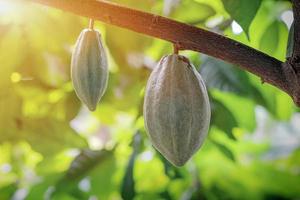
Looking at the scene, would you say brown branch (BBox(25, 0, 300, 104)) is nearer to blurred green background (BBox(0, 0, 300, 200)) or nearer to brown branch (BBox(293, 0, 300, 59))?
Answer: brown branch (BBox(293, 0, 300, 59))

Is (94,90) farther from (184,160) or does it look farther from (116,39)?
(116,39)

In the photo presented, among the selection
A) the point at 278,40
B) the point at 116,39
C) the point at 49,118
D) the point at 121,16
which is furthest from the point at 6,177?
the point at 121,16

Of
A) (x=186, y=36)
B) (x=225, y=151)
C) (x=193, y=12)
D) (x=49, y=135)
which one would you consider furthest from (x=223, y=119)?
(x=186, y=36)

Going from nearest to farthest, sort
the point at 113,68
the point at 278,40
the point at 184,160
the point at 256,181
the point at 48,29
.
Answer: the point at 184,160 → the point at 278,40 → the point at 48,29 → the point at 113,68 → the point at 256,181

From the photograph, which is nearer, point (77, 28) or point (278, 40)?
point (278, 40)

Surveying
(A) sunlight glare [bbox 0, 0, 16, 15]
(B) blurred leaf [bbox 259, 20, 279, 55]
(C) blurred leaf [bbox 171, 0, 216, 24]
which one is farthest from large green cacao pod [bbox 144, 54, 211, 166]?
(A) sunlight glare [bbox 0, 0, 16, 15]

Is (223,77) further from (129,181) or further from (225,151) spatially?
(129,181)

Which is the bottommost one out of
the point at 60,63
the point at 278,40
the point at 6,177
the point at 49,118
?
the point at 6,177

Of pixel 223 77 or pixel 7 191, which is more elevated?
pixel 223 77
